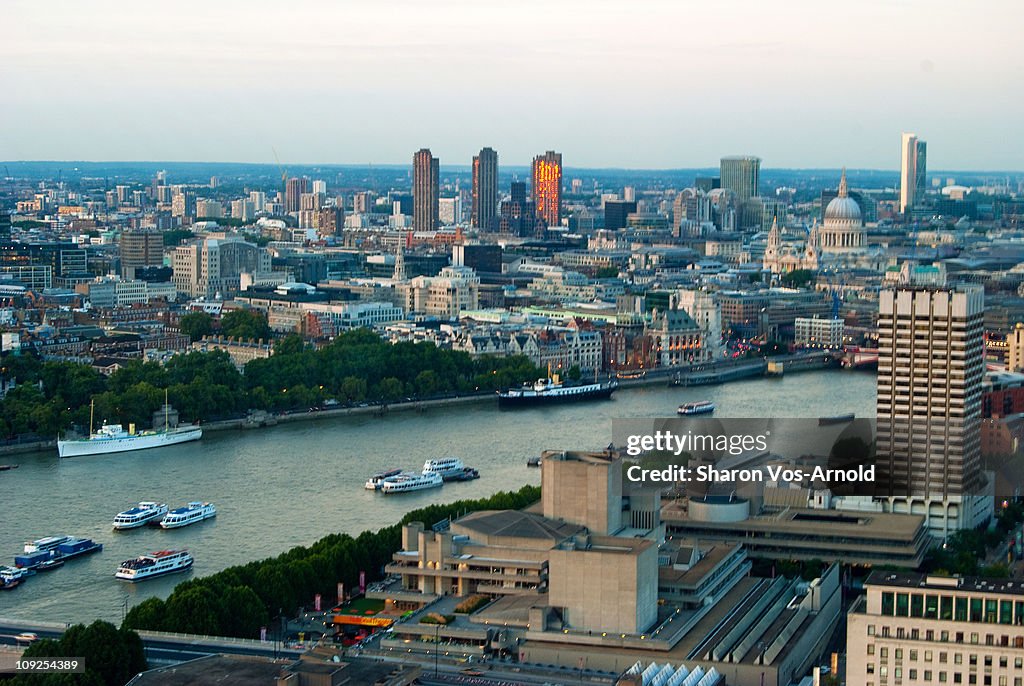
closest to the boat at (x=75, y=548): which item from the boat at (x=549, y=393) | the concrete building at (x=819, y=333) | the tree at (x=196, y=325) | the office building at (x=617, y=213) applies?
the boat at (x=549, y=393)

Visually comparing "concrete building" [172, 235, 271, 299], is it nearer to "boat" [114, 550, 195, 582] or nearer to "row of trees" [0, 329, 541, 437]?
"row of trees" [0, 329, 541, 437]

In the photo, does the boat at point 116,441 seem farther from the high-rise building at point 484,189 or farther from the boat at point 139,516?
the high-rise building at point 484,189

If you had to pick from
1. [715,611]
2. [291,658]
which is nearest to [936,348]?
[715,611]

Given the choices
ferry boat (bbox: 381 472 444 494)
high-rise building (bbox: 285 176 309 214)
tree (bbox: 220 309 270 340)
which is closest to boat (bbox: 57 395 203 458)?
ferry boat (bbox: 381 472 444 494)

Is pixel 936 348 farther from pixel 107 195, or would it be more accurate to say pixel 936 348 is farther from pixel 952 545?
pixel 107 195

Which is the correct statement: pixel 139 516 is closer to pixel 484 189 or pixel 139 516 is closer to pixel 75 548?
pixel 75 548

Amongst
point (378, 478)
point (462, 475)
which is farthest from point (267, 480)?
point (462, 475)
